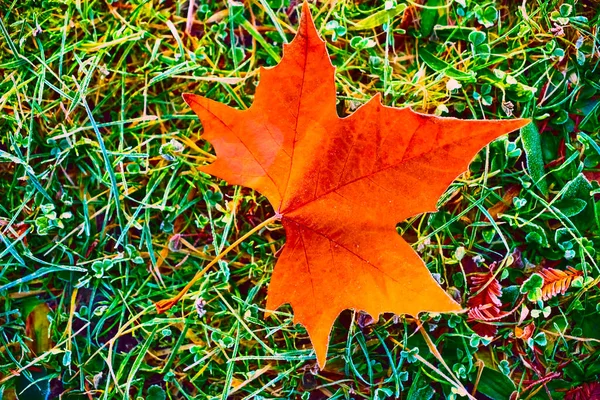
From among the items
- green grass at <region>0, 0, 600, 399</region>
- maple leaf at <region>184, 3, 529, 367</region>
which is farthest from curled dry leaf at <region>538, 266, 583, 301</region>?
maple leaf at <region>184, 3, 529, 367</region>

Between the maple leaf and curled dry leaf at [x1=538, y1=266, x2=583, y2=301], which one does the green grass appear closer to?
curled dry leaf at [x1=538, y1=266, x2=583, y2=301]

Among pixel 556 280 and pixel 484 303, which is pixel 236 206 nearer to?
pixel 484 303

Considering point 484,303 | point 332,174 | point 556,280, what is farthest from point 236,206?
point 556,280

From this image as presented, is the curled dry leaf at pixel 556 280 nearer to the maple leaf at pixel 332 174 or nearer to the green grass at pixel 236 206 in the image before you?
the green grass at pixel 236 206

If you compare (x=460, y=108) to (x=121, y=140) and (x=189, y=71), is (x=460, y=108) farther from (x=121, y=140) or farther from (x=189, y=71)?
(x=121, y=140)

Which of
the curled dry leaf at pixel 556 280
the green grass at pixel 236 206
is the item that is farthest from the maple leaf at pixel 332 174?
the curled dry leaf at pixel 556 280
